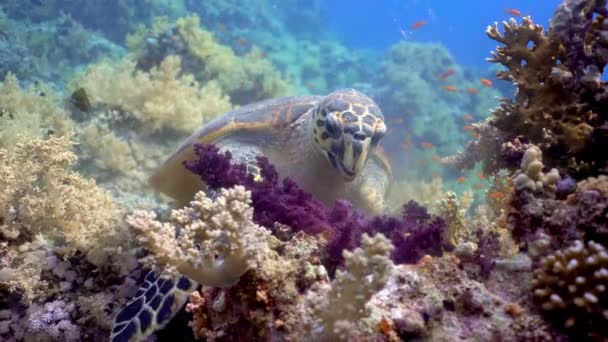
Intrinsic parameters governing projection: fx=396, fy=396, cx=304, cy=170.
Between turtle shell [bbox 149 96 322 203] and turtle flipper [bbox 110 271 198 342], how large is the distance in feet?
5.61

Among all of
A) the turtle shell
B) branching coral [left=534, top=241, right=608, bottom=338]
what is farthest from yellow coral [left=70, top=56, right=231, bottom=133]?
branching coral [left=534, top=241, right=608, bottom=338]

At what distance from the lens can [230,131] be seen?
13.1 feet

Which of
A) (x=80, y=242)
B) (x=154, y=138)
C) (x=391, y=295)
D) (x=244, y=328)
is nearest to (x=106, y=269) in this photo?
(x=80, y=242)

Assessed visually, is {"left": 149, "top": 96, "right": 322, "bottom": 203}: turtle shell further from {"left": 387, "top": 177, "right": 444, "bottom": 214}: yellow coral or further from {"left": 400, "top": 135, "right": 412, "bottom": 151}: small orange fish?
{"left": 400, "top": 135, "right": 412, "bottom": 151}: small orange fish

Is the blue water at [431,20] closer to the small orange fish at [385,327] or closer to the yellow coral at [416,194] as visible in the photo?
the yellow coral at [416,194]

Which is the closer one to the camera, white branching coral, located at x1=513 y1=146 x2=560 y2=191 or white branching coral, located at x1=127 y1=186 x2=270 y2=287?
white branching coral, located at x1=127 y1=186 x2=270 y2=287

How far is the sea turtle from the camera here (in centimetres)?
316

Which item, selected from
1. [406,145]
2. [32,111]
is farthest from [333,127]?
[406,145]

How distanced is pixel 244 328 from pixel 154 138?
417 centimetres

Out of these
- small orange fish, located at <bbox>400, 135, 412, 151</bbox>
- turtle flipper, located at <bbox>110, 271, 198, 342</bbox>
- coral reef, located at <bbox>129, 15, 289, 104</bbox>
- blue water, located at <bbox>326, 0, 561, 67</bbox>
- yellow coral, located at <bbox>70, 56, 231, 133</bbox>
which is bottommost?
turtle flipper, located at <bbox>110, 271, 198, 342</bbox>

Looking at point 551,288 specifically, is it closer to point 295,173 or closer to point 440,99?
point 295,173

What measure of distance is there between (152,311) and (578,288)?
166 centimetres

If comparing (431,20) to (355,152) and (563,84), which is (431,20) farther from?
(563,84)

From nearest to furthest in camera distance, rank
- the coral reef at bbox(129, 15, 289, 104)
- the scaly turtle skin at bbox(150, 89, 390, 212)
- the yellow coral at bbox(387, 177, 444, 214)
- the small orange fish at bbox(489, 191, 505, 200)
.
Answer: the small orange fish at bbox(489, 191, 505, 200)
the scaly turtle skin at bbox(150, 89, 390, 212)
the yellow coral at bbox(387, 177, 444, 214)
the coral reef at bbox(129, 15, 289, 104)
